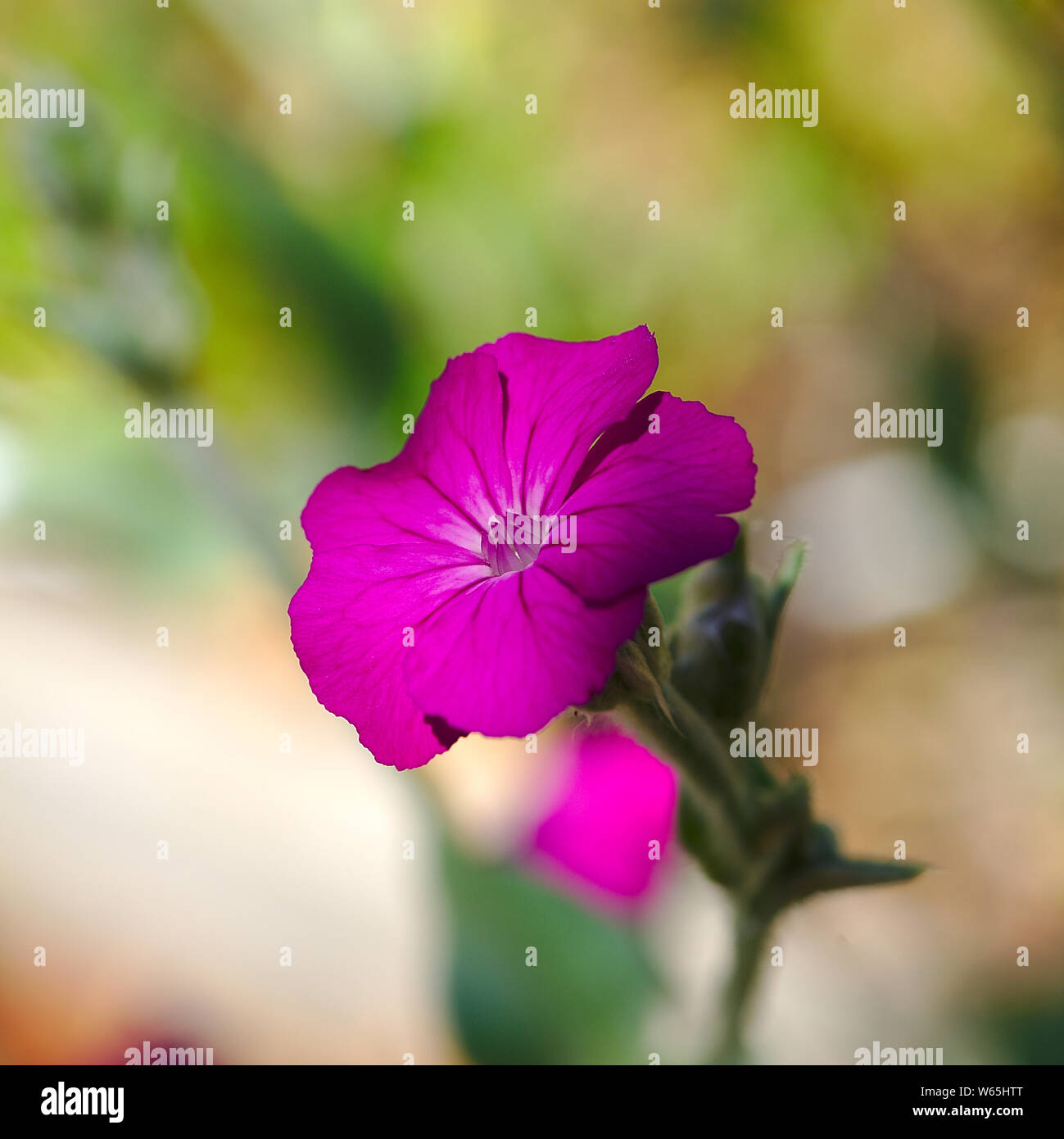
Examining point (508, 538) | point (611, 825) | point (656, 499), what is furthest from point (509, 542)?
point (611, 825)

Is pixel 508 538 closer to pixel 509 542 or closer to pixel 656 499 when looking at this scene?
pixel 509 542

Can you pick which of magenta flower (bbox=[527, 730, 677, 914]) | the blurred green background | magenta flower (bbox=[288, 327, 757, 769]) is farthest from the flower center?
the blurred green background

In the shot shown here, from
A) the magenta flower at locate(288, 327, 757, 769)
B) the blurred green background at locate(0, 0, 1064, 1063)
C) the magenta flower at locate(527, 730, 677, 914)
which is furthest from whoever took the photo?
the blurred green background at locate(0, 0, 1064, 1063)

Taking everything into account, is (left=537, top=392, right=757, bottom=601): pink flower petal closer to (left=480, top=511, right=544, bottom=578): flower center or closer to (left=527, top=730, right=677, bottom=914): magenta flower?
(left=480, top=511, right=544, bottom=578): flower center

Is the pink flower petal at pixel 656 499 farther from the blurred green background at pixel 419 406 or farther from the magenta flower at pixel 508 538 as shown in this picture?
the blurred green background at pixel 419 406

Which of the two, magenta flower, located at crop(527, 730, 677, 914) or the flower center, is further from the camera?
magenta flower, located at crop(527, 730, 677, 914)
